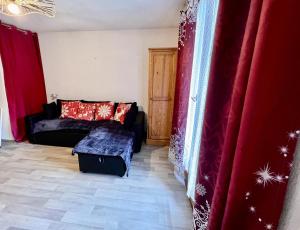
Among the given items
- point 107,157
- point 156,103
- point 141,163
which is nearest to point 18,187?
point 107,157

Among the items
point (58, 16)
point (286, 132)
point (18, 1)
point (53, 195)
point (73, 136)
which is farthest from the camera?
point (73, 136)

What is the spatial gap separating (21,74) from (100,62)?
1.61 m

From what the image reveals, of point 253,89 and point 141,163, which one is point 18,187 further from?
point 253,89

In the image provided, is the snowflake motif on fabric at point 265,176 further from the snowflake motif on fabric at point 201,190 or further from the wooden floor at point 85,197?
the wooden floor at point 85,197

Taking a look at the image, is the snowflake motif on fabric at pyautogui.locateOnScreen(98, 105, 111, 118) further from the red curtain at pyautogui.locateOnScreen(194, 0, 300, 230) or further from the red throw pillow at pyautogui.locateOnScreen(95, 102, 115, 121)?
the red curtain at pyautogui.locateOnScreen(194, 0, 300, 230)

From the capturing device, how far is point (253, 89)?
0.56 meters

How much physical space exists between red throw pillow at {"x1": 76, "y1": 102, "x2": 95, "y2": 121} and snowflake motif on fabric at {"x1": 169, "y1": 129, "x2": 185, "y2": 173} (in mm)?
1905

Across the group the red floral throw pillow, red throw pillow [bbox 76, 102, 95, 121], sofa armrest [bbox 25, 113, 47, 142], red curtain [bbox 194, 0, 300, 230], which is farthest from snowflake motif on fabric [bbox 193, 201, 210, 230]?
sofa armrest [bbox 25, 113, 47, 142]

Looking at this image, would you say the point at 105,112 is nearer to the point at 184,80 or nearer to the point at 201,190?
the point at 184,80

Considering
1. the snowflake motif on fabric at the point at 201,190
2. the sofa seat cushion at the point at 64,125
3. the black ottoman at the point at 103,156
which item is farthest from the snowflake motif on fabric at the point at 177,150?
the snowflake motif on fabric at the point at 201,190

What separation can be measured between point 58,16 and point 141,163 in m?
2.72

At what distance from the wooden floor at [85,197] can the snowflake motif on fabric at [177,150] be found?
156 mm

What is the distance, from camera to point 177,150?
2.64 m

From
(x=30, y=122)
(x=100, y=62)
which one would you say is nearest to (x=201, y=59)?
(x=100, y=62)
